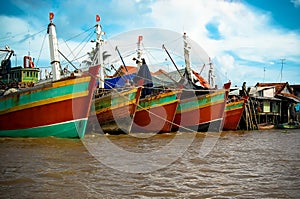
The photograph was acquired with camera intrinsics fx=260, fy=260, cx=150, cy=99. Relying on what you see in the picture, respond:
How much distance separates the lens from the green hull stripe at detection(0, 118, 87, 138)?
33.8ft

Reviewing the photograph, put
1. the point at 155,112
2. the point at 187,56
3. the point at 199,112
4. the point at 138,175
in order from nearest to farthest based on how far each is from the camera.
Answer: the point at 138,175 < the point at 155,112 < the point at 199,112 < the point at 187,56

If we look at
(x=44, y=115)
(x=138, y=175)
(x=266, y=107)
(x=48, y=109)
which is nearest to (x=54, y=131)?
(x=44, y=115)

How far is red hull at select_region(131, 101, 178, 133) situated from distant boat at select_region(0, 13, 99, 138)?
18.5 ft

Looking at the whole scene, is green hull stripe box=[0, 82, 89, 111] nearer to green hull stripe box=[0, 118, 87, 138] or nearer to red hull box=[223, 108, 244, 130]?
green hull stripe box=[0, 118, 87, 138]

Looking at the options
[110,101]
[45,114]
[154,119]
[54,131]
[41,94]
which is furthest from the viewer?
[154,119]

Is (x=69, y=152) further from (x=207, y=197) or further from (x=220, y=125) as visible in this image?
(x=220, y=125)

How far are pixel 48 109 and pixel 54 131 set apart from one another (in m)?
0.92

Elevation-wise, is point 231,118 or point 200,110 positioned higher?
point 200,110

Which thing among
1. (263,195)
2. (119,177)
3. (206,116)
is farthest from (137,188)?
(206,116)

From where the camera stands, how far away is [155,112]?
1639 centimetres

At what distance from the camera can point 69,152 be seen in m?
7.82

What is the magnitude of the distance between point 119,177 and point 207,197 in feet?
6.13

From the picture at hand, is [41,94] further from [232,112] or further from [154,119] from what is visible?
[232,112]

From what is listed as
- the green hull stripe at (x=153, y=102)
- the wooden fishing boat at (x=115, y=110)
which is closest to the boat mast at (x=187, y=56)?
the green hull stripe at (x=153, y=102)
